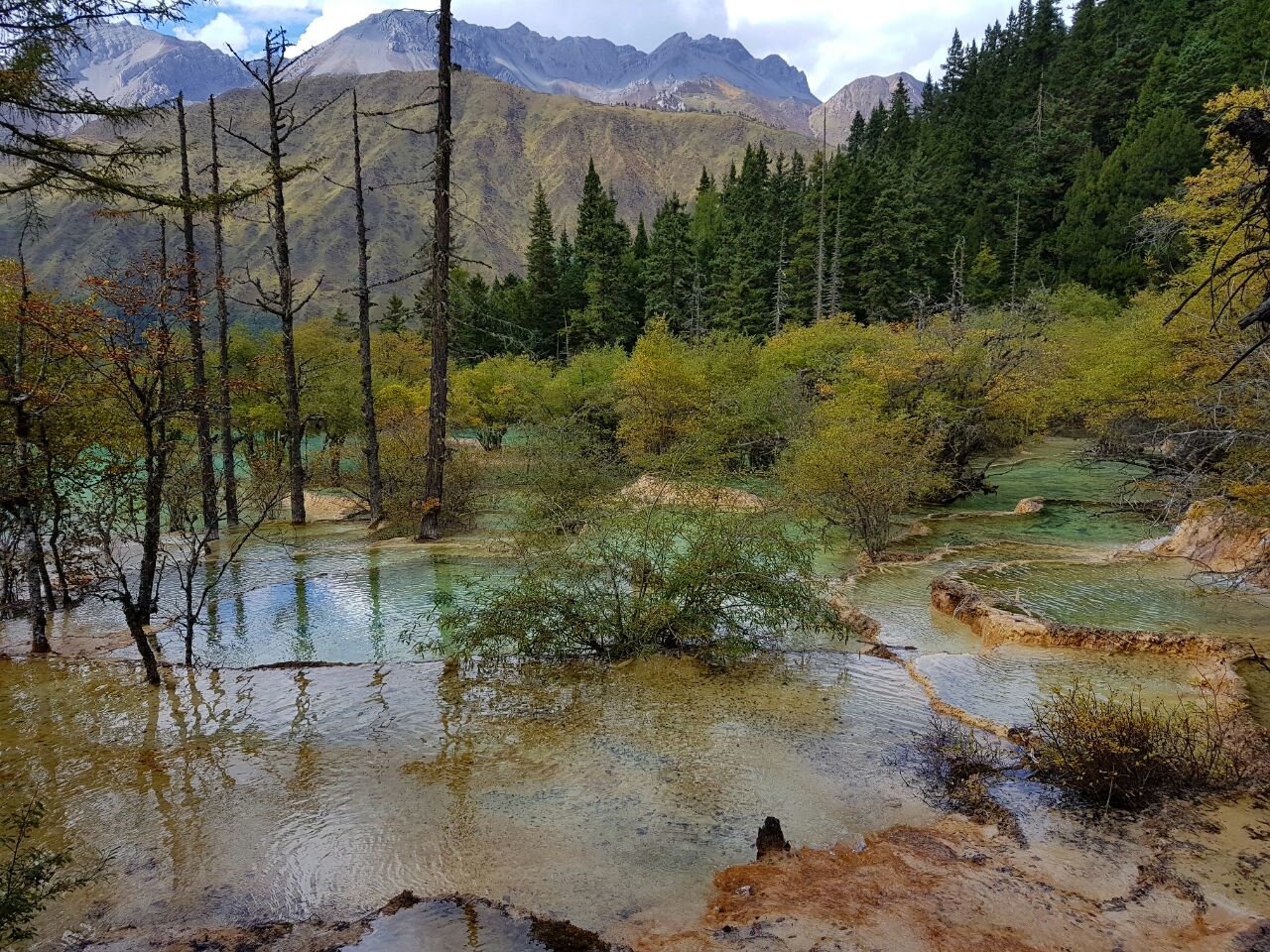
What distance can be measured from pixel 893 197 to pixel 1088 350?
29.3m

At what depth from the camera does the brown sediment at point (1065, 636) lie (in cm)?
969

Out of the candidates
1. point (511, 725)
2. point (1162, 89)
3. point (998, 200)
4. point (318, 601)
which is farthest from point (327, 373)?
Result: point (1162, 89)

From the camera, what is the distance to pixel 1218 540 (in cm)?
1439

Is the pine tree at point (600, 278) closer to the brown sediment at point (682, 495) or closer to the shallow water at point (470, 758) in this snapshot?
the brown sediment at point (682, 495)

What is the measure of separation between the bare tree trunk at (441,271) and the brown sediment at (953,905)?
13.3m

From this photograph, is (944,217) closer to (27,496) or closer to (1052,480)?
(1052,480)

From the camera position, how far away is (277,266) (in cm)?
1912

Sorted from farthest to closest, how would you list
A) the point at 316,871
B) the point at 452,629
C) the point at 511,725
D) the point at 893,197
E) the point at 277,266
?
the point at 893,197 → the point at 277,266 → the point at 452,629 → the point at 511,725 → the point at 316,871

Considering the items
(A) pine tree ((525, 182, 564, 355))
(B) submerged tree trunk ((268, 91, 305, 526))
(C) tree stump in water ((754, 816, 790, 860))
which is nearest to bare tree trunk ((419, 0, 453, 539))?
(B) submerged tree trunk ((268, 91, 305, 526))

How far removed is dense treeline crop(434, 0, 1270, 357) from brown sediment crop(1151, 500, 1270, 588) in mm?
31314

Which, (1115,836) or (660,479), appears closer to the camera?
(1115,836)

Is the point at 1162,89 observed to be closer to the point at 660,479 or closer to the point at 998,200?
the point at 998,200

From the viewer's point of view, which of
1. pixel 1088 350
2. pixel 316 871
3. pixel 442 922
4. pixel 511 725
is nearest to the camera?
pixel 442 922

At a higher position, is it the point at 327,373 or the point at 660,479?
the point at 327,373
